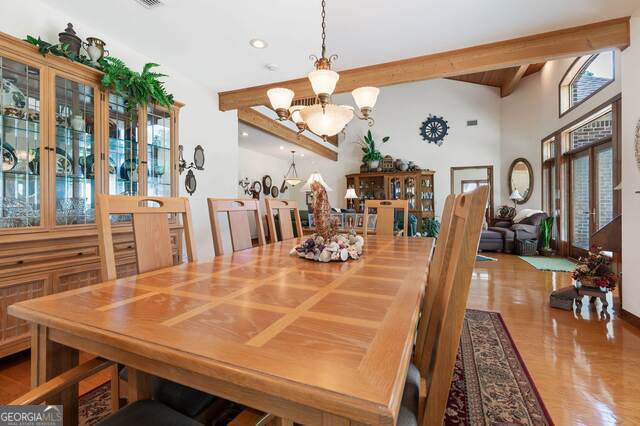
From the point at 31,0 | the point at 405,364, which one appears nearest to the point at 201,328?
the point at 405,364

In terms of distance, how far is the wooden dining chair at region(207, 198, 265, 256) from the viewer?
6.48 ft

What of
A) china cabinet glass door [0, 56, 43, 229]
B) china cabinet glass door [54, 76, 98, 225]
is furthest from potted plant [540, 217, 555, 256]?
china cabinet glass door [0, 56, 43, 229]

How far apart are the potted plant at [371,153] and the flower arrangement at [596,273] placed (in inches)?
222

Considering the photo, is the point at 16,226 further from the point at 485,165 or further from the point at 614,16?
the point at 485,165

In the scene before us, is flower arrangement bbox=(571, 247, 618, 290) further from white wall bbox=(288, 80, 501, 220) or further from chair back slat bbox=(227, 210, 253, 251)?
white wall bbox=(288, 80, 501, 220)

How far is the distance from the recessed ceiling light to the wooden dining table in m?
2.37

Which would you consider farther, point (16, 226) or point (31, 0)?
point (31, 0)

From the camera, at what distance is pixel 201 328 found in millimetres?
724

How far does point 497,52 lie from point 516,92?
5597mm

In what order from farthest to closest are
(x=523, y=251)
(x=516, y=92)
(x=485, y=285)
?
(x=516, y=92), (x=523, y=251), (x=485, y=285)

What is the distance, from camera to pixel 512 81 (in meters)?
6.87

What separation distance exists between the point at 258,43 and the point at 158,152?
1418 mm

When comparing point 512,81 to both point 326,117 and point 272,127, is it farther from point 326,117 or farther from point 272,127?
point 326,117

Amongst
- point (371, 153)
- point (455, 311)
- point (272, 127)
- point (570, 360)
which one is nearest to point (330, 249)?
point (455, 311)
